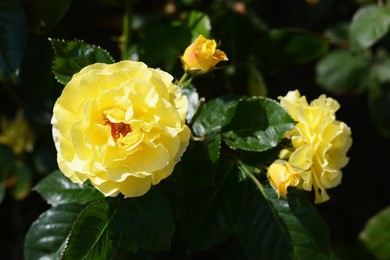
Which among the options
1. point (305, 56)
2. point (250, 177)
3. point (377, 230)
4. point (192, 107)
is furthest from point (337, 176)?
point (377, 230)

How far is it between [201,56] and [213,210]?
0.32 m

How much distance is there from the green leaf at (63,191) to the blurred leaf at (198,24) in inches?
17.2

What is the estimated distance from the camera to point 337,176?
1.06 m

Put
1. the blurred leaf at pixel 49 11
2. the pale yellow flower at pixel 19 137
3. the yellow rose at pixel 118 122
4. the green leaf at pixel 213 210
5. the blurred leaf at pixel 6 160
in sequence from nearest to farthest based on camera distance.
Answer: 1. the yellow rose at pixel 118 122
2. the green leaf at pixel 213 210
3. the blurred leaf at pixel 49 11
4. the blurred leaf at pixel 6 160
5. the pale yellow flower at pixel 19 137

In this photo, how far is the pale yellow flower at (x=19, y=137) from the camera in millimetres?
1727

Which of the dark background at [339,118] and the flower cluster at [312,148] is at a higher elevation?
the flower cluster at [312,148]

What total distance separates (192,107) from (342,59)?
2.44ft

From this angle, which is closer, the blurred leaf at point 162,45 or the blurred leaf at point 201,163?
the blurred leaf at point 201,163

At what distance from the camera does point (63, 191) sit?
1.20 m

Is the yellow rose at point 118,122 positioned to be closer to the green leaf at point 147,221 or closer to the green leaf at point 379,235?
the green leaf at point 147,221

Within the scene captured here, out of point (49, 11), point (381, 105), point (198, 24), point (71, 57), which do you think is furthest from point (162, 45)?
point (381, 105)

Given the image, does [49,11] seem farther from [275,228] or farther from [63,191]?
[275,228]

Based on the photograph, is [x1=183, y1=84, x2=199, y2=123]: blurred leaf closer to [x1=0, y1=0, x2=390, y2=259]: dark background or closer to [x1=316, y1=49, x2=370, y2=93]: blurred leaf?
[x1=0, y1=0, x2=390, y2=259]: dark background

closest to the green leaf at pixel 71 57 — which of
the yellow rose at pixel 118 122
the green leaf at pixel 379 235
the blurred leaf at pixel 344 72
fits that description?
the yellow rose at pixel 118 122
